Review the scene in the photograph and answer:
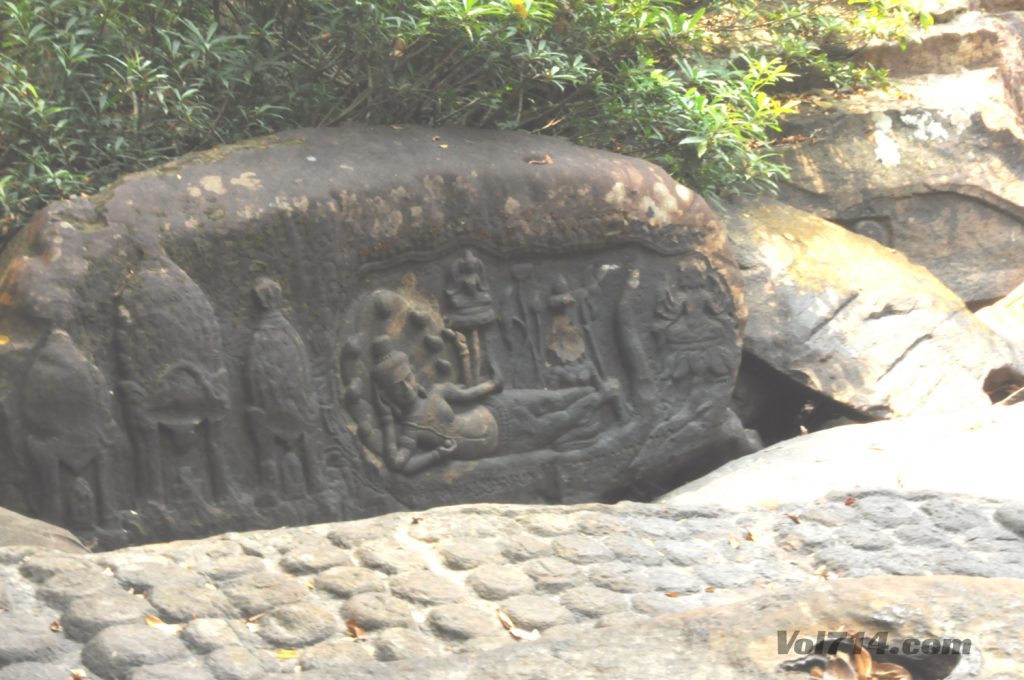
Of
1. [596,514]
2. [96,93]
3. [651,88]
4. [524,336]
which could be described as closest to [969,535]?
[596,514]

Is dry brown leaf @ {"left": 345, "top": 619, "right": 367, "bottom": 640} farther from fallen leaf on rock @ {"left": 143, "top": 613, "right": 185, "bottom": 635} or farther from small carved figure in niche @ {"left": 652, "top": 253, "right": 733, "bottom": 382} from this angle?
small carved figure in niche @ {"left": 652, "top": 253, "right": 733, "bottom": 382}

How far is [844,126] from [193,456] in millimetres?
4838

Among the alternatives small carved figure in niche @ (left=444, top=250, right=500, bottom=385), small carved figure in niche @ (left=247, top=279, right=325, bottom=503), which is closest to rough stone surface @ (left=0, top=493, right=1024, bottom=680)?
small carved figure in niche @ (left=247, top=279, right=325, bottom=503)

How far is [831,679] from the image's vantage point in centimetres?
321

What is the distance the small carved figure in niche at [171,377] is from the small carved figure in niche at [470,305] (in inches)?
41.4

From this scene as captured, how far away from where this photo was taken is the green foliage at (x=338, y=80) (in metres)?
5.54

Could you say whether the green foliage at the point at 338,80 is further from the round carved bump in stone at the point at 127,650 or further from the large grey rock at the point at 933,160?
the round carved bump in stone at the point at 127,650

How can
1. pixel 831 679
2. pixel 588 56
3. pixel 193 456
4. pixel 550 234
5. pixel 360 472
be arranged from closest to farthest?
pixel 831 679, pixel 193 456, pixel 360 472, pixel 550 234, pixel 588 56

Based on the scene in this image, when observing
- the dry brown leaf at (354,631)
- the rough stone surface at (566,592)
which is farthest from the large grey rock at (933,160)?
the dry brown leaf at (354,631)

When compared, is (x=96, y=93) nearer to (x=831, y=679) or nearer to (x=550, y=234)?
(x=550, y=234)

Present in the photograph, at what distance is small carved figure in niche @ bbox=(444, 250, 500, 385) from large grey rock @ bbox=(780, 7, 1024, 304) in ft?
9.72

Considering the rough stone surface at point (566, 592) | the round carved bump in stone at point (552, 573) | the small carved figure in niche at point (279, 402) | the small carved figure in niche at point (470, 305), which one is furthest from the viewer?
the small carved figure in niche at point (470, 305)

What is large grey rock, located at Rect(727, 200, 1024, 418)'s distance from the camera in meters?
7.08

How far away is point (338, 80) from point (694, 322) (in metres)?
1.87
